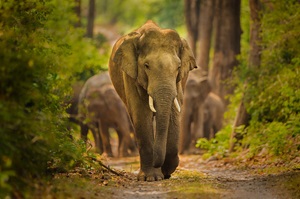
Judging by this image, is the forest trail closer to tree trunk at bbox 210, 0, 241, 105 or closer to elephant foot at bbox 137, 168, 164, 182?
elephant foot at bbox 137, 168, 164, 182

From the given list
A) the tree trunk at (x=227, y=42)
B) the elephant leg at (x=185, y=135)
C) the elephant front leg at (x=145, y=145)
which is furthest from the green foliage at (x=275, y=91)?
the tree trunk at (x=227, y=42)

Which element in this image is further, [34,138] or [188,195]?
[188,195]

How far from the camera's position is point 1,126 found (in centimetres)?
771

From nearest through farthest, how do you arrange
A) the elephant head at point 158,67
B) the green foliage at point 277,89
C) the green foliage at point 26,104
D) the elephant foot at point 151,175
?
1. the green foliage at point 26,104
2. the elephant head at point 158,67
3. the elephant foot at point 151,175
4. the green foliage at point 277,89

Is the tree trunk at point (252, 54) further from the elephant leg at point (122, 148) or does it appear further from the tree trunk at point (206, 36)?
the tree trunk at point (206, 36)

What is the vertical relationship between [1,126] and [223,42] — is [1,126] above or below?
above

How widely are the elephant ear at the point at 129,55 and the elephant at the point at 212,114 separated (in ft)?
42.3

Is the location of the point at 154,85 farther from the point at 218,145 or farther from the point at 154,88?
the point at 218,145

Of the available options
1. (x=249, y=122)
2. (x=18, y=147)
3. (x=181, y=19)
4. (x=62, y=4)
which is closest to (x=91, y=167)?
(x=18, y=147)

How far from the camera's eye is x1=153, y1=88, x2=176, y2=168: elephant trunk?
452 inches

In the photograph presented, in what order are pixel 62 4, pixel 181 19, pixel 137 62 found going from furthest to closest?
pixel 181 19 → pixel 62 4 → pixel 137 62

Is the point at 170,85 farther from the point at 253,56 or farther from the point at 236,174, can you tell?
the point at 253,56

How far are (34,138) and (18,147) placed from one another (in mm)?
186

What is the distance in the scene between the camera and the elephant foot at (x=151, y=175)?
12258 mm
